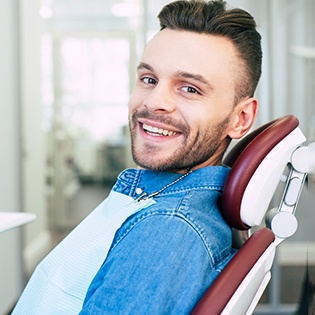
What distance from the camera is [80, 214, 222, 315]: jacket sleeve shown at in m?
0.78

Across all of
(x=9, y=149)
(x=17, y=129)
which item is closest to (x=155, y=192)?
(x=9, y=149)

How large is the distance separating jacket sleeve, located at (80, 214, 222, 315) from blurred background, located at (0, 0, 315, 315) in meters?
2.18

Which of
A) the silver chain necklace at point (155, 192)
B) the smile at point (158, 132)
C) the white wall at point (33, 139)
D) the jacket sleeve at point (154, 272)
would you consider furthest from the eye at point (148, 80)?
the white wall at point (33, 139)

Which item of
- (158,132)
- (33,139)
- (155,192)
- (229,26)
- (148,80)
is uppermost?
(229,26)

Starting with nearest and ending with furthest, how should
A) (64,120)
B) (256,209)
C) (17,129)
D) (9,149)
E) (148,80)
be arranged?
(256,209) → (148,80) → (9,149) → (17,129) → (64,120)

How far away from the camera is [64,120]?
3.85 metres

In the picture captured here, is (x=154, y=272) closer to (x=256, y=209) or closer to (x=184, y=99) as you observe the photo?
(x=256, y=209)

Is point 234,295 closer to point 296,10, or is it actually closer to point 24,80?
point 296,10

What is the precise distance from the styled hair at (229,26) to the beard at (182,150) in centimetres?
10

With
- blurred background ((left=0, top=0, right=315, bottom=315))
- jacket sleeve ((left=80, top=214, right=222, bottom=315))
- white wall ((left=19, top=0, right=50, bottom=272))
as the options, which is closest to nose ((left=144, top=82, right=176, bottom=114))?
jacket sleeve ((left=80, top=214, right=222, bottom=315))

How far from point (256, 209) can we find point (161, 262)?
0.23 m

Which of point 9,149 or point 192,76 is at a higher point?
point 192,76

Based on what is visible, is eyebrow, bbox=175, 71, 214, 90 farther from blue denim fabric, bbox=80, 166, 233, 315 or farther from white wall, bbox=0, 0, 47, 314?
white wall, bbox=0, 0, 47, 314

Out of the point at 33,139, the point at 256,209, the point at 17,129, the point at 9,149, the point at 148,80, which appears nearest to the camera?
the point at 256,209
